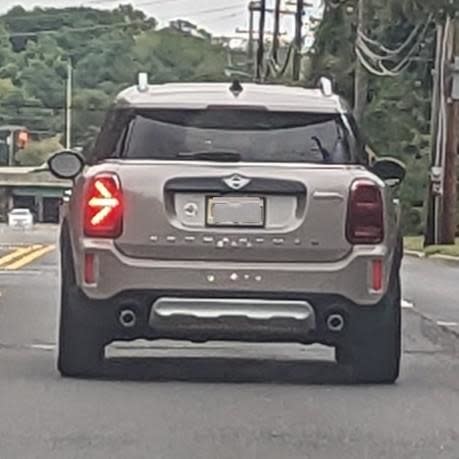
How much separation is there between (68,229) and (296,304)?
4.92 ft

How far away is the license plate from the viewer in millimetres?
10047

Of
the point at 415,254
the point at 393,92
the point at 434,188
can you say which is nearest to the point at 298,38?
the point at 393,92

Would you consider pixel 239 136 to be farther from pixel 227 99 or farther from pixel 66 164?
pixel 66 164

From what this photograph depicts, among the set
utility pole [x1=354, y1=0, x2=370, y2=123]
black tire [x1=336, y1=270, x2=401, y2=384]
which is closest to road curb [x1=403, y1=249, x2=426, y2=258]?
A: utility pole [x1=354, y1=0, x2=370, y2=123]

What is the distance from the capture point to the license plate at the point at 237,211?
10.0m

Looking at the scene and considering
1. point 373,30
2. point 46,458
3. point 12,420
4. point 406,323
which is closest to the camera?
point 46,458

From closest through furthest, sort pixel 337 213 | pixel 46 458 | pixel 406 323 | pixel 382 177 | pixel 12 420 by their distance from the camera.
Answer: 1. pixel 46 458
2. pixel 12 420
3. pixel 337 213
4. pixel 382 177
5. pixel 406 323

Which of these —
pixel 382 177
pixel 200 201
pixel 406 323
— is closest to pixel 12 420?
pixel 200 201

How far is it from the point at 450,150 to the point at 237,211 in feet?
96.9

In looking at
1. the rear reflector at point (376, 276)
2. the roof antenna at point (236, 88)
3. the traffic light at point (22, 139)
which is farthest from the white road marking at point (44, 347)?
the traffic light at point (22, 139)

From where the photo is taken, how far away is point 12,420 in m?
9.07

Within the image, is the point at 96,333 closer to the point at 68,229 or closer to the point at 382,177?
the point at 68,229

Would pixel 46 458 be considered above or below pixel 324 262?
below

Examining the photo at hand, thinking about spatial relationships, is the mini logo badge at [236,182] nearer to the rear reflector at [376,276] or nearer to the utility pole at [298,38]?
the rear reflector at [376,276]
